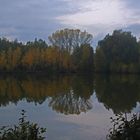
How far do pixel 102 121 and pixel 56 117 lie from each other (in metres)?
2.62

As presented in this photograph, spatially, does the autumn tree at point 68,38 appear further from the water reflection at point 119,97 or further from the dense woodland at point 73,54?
the water reflection at point 119,97

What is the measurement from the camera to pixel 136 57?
Answer: 72375mm

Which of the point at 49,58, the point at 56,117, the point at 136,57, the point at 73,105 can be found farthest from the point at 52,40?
the point at 56,117

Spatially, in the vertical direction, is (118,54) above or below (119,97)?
above

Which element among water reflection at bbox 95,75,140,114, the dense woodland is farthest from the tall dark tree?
water reflection at bbox 95,75,140,114

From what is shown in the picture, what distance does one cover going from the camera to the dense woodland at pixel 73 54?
72500 millimetres

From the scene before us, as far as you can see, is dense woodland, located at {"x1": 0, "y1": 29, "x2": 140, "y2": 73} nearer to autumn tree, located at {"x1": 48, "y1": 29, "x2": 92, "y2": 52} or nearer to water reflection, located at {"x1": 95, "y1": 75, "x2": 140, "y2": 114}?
autumn tree, located at {"x1": 48, "y1": 29, "x2": 92, "y2": 52}

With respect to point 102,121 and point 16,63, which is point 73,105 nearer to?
point 102,121

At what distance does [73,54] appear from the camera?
83.2 meters

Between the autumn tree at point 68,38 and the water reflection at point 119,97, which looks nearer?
the water reflection at point 119,97

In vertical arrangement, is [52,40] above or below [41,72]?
above

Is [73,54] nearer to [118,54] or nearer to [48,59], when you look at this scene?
[48,59]

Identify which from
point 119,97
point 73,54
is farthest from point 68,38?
point 119,97

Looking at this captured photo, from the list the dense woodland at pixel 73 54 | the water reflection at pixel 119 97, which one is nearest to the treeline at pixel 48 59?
the dense woodland at pixel 73 54
